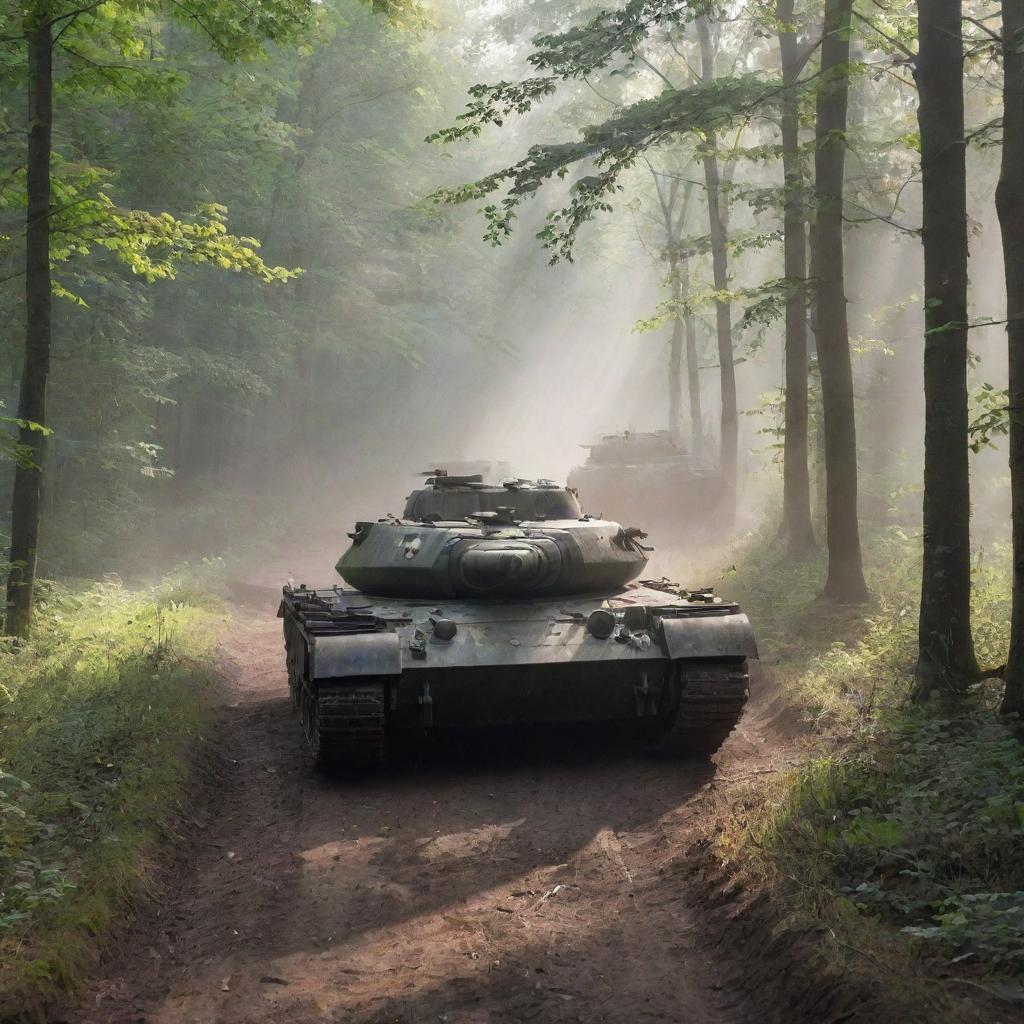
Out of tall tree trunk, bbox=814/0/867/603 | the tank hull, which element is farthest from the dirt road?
tall tree trunk, bbox=814/0/867/603

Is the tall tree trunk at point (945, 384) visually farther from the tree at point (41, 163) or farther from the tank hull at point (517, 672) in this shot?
the tree at point (41, 163)

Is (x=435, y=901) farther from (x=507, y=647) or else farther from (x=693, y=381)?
(x=693, y=381)

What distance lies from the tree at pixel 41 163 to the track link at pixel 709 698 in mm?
6272

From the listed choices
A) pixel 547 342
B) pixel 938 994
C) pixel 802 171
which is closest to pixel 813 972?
pixel 938 994

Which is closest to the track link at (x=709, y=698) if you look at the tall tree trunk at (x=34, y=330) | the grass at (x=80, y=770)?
the grass at (x=80, y=770)

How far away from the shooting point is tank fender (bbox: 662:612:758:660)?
7773 mm

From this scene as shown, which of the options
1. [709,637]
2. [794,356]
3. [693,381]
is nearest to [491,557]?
[709,637]

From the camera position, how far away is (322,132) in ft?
93.9

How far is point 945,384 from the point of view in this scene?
7.64 metres

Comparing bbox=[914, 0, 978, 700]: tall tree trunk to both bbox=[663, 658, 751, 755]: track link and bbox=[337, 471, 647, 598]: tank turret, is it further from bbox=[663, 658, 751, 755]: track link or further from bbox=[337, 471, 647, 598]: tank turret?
bbox=[337, 471, 647, 598]: tank turret

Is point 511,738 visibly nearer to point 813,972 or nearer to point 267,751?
point 267,751

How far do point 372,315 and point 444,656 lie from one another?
26739 millimetres

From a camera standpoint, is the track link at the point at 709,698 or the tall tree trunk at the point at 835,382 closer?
the track link at the point at 709,698

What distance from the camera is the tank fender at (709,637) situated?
7.77 m
